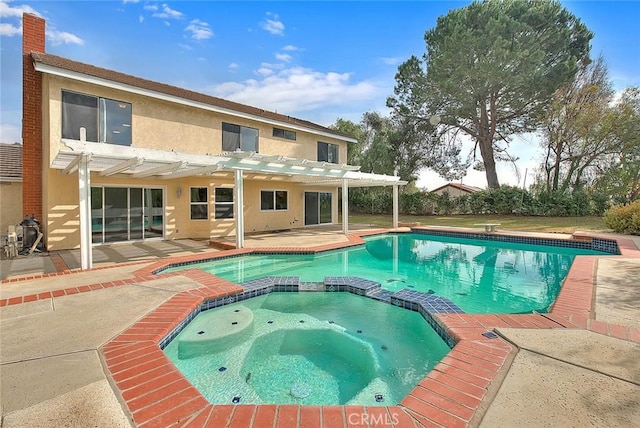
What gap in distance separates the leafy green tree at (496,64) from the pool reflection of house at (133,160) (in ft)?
41.5

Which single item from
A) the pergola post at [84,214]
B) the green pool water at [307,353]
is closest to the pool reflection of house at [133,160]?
the pergola post at [84,214]

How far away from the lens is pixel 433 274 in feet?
32.0

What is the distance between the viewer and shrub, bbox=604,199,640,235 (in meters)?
14.4

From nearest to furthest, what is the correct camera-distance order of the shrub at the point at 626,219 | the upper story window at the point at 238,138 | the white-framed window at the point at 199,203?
the shrub at the point at 626,219, the white-framed window at the point at 199,203, the upper story window at the point at 238,138

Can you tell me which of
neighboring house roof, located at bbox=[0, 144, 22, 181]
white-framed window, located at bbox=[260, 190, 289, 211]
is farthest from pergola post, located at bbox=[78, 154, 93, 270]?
neighboring house roof, located at bbox=[0, 144, 22, 181]

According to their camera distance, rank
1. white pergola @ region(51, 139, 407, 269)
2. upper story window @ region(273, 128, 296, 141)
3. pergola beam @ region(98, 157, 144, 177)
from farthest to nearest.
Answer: upper story window @ region(273, 128, 296, 141) → pergola beam @ region(98, 157, 144, 177) → white pergola @ region(51, 139, 407, 269)

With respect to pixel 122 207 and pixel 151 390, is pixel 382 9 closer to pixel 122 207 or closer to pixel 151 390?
pixel 122 207

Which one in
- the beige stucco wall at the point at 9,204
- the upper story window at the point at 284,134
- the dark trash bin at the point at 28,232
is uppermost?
the upper story window at the point at 284,134

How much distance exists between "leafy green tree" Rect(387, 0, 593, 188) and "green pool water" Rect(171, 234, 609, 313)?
13793mm

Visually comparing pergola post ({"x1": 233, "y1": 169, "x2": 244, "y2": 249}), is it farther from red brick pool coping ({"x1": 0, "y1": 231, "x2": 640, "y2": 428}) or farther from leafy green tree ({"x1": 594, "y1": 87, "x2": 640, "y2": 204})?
leafy green tree ({"x1": 594, "y1": 87, "x2": 640, "y2": 204})

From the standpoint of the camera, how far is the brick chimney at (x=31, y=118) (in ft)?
37.6

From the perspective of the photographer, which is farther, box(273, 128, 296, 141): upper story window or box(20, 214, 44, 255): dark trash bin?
box(273, 128, 296, 141): upper story window

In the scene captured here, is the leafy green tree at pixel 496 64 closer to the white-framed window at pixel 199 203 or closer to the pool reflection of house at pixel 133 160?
the pool reflection of house at pixel 133 160

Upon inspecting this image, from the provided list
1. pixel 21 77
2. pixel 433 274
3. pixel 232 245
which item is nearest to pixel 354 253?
pixel 433 274
